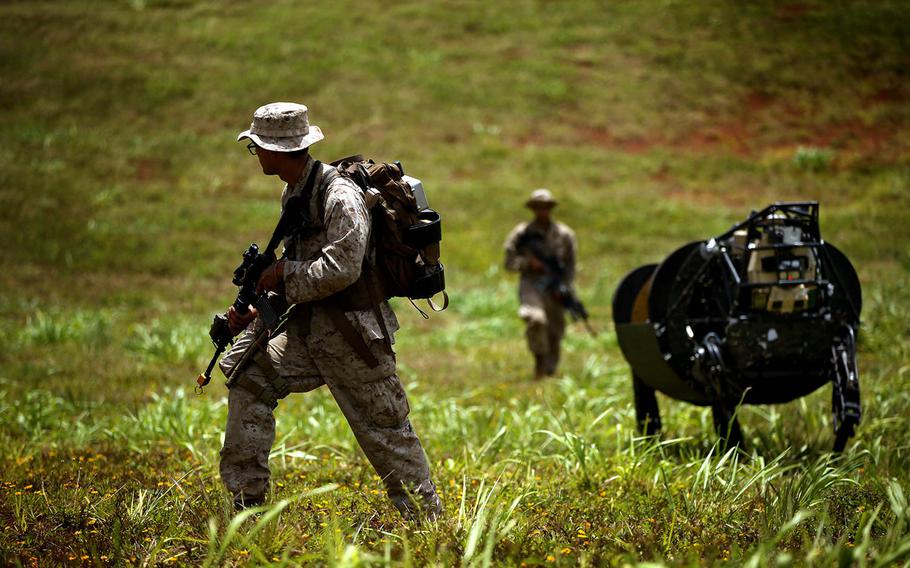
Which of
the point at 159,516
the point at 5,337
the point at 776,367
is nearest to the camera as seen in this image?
the point at 159,516

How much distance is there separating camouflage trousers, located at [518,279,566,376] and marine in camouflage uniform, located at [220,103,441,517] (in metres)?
5.92

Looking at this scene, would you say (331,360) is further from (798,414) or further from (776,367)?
(798,414)

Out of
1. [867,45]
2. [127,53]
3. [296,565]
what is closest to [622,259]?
[296,565]

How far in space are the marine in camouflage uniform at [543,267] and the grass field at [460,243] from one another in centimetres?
54

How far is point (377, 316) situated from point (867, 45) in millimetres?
31480

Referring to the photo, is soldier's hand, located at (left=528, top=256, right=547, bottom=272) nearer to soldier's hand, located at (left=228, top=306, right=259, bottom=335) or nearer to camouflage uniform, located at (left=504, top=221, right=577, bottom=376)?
camouflage uniform, located at (left=504, top=221, right=577, bottom=376)

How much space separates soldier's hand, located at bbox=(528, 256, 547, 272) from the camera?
1066 centimetres

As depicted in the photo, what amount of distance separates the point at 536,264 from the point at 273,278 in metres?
6.48

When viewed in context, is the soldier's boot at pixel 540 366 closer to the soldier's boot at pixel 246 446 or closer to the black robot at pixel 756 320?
the black robot at pixel 756 320

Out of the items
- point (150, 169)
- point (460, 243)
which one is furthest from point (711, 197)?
point (150, 169)

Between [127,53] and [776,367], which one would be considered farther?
[127,53]

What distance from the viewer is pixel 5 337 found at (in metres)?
10.8

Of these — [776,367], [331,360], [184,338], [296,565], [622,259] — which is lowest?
[622,259]

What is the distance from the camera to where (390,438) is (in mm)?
4531
